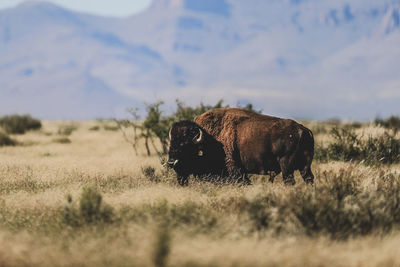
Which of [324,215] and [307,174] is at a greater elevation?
[307,174]

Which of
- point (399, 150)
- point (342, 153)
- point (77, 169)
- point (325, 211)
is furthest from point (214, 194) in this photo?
point (399, 150)

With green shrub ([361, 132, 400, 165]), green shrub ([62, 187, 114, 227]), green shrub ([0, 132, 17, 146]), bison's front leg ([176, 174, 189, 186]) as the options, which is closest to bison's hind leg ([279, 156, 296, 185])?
bison's front leg ([176, 174, 189, 186])

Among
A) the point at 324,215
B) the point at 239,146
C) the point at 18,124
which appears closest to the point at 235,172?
the point at 239,146

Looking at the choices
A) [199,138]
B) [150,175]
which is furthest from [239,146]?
[150,175]

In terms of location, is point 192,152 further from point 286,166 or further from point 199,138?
point 286,166

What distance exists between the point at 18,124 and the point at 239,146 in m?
24.9

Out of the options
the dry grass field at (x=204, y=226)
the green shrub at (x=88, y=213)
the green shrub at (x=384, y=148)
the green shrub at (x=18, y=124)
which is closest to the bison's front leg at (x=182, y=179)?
the dry grass field at (x=204, y=226)

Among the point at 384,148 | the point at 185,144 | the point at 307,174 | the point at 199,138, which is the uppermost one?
the point at 199,138

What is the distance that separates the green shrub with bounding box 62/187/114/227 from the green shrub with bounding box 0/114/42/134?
23488mm

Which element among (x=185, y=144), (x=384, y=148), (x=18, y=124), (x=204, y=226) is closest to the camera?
(x=204, y=226)

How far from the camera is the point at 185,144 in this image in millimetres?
9023

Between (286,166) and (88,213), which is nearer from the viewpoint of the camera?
(88,213)

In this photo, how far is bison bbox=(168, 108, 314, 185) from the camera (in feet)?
28.6

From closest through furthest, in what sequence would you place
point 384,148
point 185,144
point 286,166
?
Answer: point 286,166
point 185,144
point 384,148
